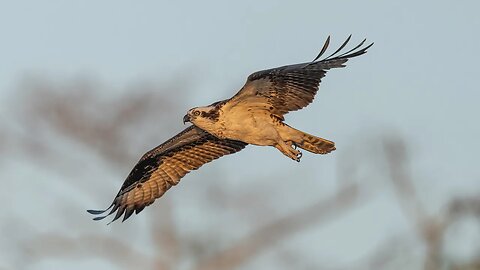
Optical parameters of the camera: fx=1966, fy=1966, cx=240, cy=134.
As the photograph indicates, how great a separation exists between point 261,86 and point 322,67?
65 cm

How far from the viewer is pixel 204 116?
59.7 ft

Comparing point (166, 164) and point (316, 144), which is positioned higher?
point (166, 164)

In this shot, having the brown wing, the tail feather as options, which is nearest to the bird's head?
the tail feather

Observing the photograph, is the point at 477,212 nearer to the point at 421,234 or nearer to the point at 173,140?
the point at 421,234

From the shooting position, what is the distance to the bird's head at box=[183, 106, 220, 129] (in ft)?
59.6

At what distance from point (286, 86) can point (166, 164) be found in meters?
2.18

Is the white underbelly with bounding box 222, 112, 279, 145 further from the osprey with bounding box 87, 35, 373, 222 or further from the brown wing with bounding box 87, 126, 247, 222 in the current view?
the brown wing with bounding box 87, 126, 247, 222

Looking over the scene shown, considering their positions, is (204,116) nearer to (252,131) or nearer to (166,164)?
(252,131)

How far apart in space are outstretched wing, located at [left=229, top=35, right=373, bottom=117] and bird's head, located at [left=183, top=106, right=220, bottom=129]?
19cm

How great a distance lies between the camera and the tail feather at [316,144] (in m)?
18.2

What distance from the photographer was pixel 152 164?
20.0m

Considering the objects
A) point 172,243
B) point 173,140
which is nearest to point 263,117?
point 173,140

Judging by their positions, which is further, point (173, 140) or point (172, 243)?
point (172, 243)

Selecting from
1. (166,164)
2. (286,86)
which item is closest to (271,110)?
(286,86)
